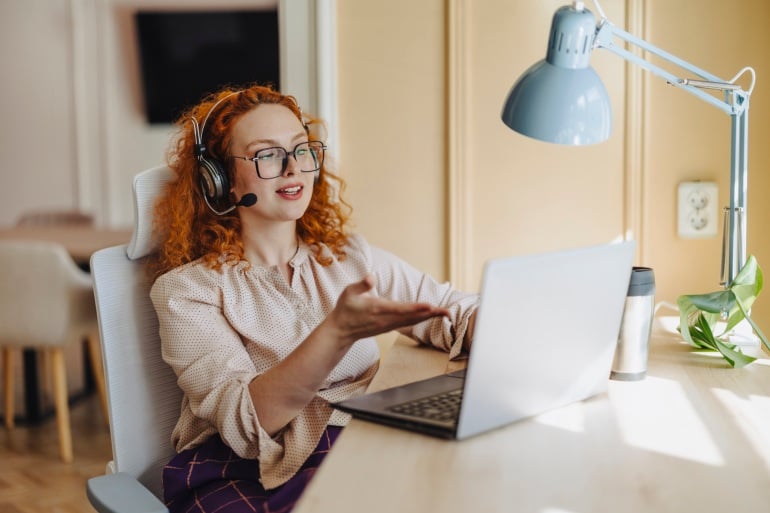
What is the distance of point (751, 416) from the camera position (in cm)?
115

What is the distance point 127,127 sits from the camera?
17.4 feet

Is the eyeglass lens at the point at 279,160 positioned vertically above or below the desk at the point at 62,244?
above

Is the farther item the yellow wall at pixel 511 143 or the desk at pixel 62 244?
the desk at pixel 62 244

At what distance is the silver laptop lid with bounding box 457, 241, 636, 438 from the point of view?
984mm

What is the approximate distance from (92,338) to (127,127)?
1898mm

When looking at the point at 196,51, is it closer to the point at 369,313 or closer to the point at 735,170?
the point at 735,170

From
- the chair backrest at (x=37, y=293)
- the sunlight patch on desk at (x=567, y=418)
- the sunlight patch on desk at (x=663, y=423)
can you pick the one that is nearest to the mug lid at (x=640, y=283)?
the sunlight patch on desk at (x=663, y=423)

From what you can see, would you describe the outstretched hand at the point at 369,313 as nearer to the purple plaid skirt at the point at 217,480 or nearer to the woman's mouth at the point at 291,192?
the purple plaid skirt at the point at 217,480

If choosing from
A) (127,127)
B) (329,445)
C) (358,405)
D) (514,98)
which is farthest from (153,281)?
(127,127)

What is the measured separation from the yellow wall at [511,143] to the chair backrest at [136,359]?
0.82 metres

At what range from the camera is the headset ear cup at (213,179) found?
1.55m

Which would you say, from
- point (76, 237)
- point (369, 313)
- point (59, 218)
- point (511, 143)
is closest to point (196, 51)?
point (59, 218)

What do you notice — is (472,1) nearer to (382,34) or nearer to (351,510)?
(382,34)

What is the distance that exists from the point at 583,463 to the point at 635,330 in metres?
0.42
